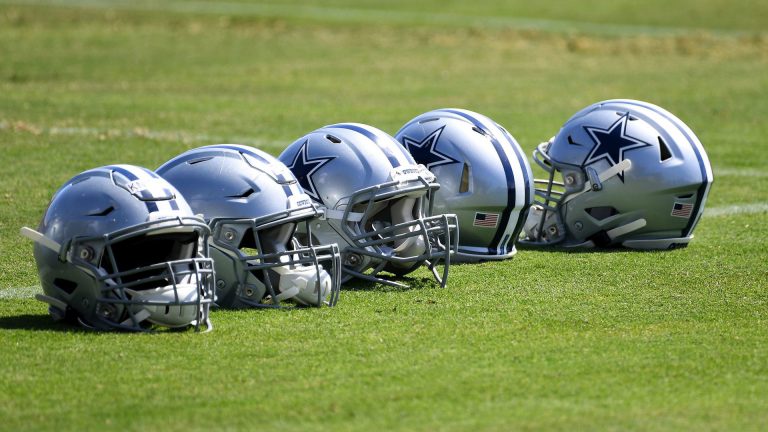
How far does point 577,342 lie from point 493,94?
12.6 m

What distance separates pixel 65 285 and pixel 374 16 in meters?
27.8

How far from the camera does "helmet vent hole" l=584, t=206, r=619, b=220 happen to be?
8642mm

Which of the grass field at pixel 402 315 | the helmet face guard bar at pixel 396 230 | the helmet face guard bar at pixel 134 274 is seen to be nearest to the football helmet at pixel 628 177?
the grass field at pixel 402 315

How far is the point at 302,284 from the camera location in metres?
6.54

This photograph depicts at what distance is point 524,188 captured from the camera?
805 cm

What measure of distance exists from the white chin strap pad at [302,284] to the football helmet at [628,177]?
278cm

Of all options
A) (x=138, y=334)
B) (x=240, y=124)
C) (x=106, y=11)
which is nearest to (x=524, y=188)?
(x=138, y=334)

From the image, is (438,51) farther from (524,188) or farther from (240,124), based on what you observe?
(524,188)

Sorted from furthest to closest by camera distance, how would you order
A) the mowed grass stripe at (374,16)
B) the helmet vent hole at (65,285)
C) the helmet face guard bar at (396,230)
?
the mowed grass stripe at (374,16)
the helmet face guard bar at (396,230)
the helmet vent hole at (65,285)

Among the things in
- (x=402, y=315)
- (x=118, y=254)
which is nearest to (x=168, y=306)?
(x=118, y=254)

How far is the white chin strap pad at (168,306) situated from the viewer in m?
5.86

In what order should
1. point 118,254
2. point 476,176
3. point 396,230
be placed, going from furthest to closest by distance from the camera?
1. point 476,176
2. point 396,230
3. point 118,254

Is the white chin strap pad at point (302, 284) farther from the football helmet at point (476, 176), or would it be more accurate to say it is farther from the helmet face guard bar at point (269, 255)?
the football helmet at point (476, 176)

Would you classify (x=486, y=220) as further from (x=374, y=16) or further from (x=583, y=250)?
(x=374, y=16)
